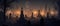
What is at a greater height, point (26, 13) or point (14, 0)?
point (14, 0)

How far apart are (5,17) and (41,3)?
30.4 inches

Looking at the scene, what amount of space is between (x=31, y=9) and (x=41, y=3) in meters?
0.23

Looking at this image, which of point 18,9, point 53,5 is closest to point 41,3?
point 53,5

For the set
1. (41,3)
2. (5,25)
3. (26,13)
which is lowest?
(5,25)

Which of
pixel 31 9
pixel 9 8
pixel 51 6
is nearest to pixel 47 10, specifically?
pixel 51 6

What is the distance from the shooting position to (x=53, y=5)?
2.76 metres

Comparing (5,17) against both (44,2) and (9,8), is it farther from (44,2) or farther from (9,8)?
(44,2)

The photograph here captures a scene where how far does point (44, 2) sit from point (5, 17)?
2.75 ft

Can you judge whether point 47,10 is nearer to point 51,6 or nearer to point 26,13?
point 51,6

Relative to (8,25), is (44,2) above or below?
above

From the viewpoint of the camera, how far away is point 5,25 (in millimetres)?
2830

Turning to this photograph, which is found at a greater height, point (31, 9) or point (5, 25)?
point (31, 9)

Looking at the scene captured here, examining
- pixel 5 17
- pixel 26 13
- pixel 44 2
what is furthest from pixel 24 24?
pixel 44 2

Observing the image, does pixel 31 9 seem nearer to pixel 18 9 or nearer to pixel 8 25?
pixel 18 9
